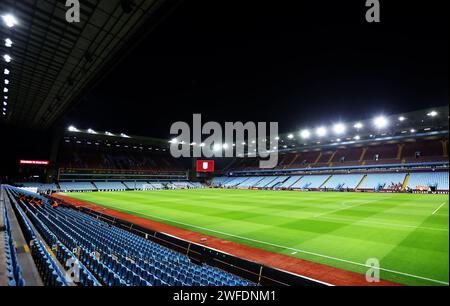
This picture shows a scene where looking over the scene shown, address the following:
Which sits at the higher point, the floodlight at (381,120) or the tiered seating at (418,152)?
the floodlight at (381,120)

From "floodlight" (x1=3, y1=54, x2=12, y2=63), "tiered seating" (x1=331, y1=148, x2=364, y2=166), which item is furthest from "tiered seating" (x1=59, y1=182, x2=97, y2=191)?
"tiered seating" (x1=331, y1=148, x2=364, y2=166)

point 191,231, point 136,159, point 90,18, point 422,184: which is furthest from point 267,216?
point 136,159

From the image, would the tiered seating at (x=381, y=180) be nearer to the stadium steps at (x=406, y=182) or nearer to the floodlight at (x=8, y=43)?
the stadium steps at (x=406, y=182)

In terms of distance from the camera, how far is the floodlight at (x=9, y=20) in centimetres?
1233

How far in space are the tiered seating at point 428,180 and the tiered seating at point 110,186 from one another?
179 ft

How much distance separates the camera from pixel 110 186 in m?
53.9

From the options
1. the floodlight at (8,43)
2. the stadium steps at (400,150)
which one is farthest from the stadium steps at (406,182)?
the floodlight at (8,43)

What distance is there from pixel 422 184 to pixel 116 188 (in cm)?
5629

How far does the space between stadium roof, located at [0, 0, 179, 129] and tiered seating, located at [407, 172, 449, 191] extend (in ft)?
133

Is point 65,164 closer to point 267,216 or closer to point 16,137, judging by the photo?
point 16,137

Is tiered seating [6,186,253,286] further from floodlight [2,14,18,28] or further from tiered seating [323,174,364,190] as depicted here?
tiered seating [323,174,364,190]

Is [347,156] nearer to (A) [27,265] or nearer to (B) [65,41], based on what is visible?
(B) [65,41]

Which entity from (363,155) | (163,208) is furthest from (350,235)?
(363,155)

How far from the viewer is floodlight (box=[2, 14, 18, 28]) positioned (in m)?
12.3
